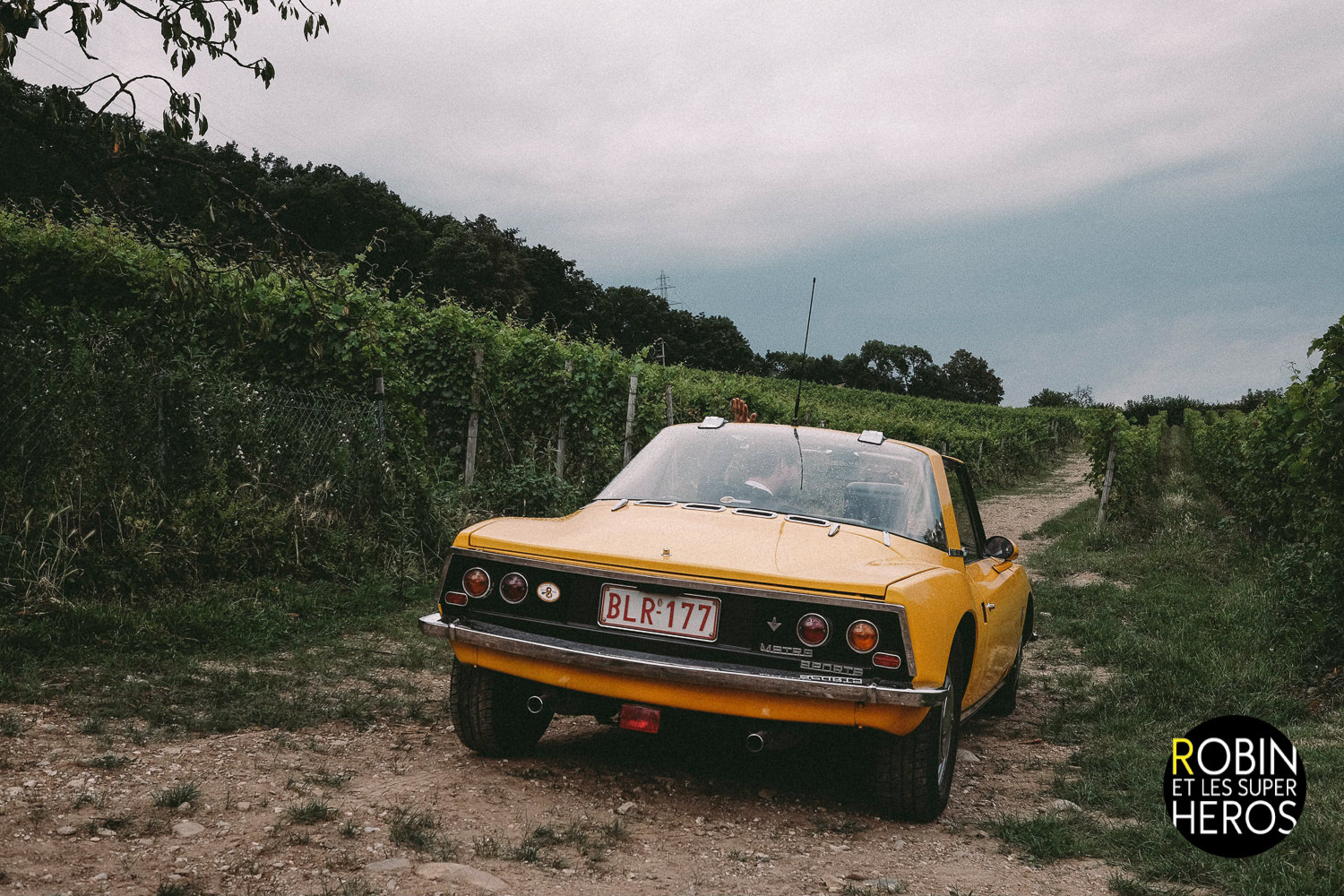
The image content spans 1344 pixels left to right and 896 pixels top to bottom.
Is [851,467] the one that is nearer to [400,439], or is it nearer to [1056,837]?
[1056,837]

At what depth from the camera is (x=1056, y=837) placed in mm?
3672

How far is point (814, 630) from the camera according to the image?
136 inches

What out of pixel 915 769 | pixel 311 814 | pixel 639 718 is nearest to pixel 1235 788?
pixel 915 769

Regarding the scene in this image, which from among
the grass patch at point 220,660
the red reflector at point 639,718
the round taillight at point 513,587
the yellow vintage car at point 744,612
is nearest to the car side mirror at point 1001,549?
the yellow vintage car at point 744,612

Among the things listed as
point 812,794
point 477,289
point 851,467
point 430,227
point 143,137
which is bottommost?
point 812,794

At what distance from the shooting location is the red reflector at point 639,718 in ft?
11.7

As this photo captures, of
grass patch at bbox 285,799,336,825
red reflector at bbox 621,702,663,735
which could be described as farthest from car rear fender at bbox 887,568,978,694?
grass patch at bbox 285,799,336,825

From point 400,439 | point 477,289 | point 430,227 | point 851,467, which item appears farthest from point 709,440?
point 430,227

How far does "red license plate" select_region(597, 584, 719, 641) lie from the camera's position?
3.53m

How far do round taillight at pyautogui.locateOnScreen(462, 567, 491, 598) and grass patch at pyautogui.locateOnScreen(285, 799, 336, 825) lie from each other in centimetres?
91

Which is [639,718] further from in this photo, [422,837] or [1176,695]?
[1176,695]

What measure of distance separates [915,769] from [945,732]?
264 millimetres

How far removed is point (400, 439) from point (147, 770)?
648 centimetres

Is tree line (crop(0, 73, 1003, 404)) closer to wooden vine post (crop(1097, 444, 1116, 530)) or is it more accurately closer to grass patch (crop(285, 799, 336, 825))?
grass patch (crop(285, 799, 336, 825))
